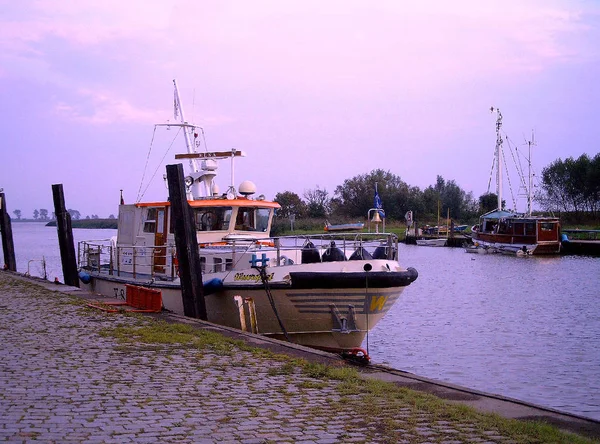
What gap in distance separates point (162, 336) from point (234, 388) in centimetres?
341

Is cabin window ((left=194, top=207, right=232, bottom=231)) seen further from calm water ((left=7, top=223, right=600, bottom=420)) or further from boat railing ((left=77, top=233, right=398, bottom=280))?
calm water ((left=7, top=223, right=600, bottom=420))

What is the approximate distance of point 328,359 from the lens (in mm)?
9594

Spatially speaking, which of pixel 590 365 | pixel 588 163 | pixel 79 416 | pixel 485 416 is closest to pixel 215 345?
pixel 79 416

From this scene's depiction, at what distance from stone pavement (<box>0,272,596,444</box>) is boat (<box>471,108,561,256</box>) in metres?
50.1

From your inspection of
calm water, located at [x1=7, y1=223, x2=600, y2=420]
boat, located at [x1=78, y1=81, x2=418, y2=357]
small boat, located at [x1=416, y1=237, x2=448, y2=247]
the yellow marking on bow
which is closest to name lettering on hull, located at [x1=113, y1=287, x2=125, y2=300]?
boat, located at [x1=78, y1=81, x2=418, y2=357]

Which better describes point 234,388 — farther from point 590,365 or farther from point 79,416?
point 590,365

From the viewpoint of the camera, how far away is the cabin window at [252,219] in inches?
672

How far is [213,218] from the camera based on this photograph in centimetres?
1702

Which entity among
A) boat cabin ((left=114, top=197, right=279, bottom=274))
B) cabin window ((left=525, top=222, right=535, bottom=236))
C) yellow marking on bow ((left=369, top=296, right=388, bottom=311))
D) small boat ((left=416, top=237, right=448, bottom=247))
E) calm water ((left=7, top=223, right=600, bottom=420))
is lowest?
calm water ((left=7, top=223, right=600, bottom=420))

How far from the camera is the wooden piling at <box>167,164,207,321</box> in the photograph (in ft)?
46.2

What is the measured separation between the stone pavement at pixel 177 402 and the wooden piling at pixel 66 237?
473 inches

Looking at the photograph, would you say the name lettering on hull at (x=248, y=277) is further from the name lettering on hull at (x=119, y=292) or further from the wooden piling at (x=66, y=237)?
the wooden piling at (x=66, y=237)

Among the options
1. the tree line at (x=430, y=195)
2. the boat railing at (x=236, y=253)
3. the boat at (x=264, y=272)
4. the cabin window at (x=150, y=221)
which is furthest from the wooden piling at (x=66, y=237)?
the tree line at (x=430, y=195)

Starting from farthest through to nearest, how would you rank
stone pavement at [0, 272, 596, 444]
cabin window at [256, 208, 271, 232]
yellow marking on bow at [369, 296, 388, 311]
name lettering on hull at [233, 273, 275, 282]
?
cabin window at [256, 208, 271, 232]
name lettering on hull at [233, 273, 275, 282]
yellow marking on bow at [369, 296, 388, 311]
stone pavement at [0, 272, 596, 444]
